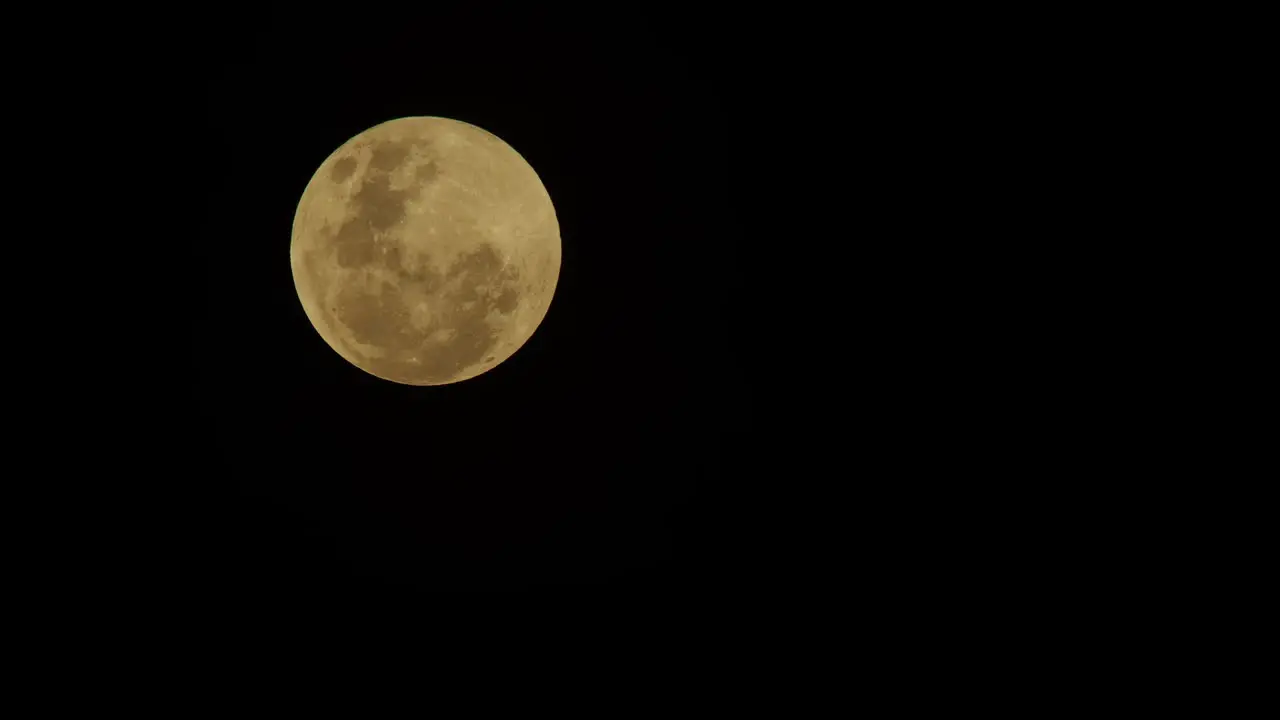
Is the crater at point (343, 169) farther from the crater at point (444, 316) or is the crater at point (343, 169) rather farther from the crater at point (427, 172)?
the crater at point (444, 316)

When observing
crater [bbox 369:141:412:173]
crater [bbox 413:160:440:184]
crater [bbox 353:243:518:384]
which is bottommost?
crater [bbox 353:243:518:384]

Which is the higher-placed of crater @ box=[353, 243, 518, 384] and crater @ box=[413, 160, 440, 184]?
crater @ box=[413, 160, 440, 184]

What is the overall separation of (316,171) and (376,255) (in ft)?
1.77

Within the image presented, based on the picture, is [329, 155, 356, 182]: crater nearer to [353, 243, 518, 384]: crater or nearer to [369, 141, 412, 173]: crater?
[369, 141, 412, 173]: crater

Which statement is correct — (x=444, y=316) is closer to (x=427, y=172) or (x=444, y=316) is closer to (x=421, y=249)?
(x=421, y=249)

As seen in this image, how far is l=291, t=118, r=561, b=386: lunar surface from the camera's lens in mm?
2225

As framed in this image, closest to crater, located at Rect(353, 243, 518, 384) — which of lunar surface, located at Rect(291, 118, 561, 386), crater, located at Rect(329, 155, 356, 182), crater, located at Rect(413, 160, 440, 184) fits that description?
lunar surface, located at Rect(291, 118, 561, 386)

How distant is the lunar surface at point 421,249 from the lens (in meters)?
2.22

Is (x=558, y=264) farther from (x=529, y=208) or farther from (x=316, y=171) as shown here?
(x=316, y=171)

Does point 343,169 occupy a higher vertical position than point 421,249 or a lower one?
higher

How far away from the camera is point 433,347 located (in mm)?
2344

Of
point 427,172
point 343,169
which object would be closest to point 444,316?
point 427,172

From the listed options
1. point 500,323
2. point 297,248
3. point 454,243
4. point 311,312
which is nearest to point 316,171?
point 297,248

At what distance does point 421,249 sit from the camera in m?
2.21
